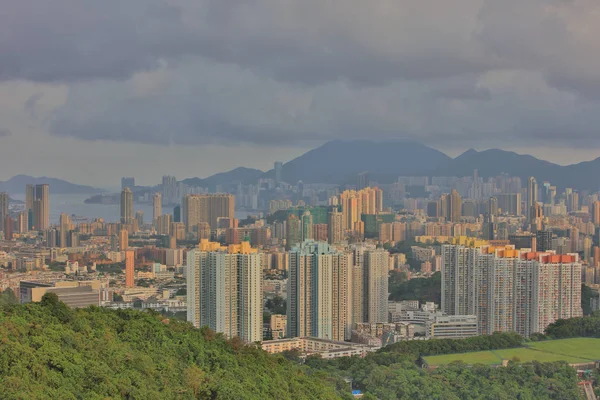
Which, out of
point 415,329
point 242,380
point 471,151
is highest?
point 471,151

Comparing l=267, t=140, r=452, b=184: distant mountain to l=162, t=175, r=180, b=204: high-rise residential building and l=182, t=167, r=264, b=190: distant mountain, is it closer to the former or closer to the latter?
l=182, t=167, r=264, b=190: distant mountain

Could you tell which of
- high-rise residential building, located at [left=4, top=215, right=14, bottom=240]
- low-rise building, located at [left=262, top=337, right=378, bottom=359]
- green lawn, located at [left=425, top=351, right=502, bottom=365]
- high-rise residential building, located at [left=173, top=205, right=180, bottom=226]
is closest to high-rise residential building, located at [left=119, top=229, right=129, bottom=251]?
high-rise residential building, located at [left=173, top=205, right=180, bottom=226]

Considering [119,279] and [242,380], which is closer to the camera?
[242,380]

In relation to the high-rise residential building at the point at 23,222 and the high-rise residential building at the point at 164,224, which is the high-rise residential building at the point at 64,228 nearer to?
the high-rise residential building at the point at 23,222

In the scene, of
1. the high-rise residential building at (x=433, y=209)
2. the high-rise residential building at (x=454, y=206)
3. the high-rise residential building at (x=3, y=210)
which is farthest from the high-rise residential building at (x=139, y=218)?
the high-rise residential building at (x=454, y=206)

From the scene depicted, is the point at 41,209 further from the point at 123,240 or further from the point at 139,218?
the point at 139,218

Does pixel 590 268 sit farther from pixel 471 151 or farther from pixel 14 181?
pixel 14 181

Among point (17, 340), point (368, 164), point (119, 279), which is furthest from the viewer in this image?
point (368, 164)

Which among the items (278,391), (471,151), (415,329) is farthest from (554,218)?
(278,391)
